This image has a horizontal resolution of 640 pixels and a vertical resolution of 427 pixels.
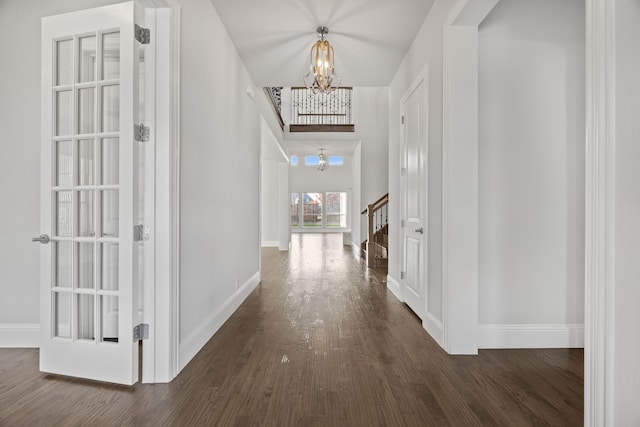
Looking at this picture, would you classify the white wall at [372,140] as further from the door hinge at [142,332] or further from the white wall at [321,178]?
the door hinge at [142,332]

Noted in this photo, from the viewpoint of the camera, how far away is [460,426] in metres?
1.78

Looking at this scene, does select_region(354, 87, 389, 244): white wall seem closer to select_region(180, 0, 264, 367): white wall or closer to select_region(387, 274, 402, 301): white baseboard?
select_region(387, 274, 402, 301): white baseboard

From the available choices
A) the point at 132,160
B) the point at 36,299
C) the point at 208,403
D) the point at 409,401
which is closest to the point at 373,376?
the point at 409,401

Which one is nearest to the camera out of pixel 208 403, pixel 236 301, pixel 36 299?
pixel 208 403

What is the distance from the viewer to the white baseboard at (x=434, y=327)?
287 cm

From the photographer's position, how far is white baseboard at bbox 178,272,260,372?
2.52 m

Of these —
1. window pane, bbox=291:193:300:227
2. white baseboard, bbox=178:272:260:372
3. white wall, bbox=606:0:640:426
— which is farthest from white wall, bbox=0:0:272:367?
window pane, bbox=291:193:300:227

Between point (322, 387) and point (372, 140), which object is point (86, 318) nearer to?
point (322, 387)

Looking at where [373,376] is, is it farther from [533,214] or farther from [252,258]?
[252,258]

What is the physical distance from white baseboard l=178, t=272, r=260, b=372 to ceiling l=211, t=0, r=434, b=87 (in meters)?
2.78

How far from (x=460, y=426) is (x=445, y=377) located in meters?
0.55

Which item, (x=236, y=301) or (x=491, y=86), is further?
(x=236, y=301)

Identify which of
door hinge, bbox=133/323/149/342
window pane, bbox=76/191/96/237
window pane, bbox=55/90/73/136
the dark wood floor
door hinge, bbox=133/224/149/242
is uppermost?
window pane, bbox=55/90/73/136

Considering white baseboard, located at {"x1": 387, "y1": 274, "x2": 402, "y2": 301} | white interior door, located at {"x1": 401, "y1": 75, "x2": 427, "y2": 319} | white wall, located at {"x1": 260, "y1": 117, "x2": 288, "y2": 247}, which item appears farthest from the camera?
white wall, located at {"x1": 260, "y1": 117, "x2": 288, "y2": 247}
